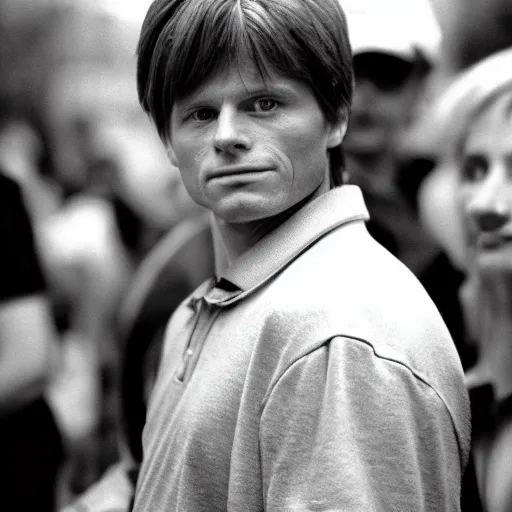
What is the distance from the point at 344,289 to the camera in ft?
3.93

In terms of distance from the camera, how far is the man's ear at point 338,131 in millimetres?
1408

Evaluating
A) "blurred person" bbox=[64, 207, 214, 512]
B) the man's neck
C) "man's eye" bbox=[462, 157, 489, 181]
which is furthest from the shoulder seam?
"blurred person" bbox=[64, 207, 214, 512]

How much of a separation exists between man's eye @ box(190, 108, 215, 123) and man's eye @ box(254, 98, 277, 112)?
0.08 metres

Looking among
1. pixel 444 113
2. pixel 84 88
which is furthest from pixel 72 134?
pixel 444 113

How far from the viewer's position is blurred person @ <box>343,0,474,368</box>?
7.15 ft

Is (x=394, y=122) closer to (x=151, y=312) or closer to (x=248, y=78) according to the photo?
(x=151, y=312)

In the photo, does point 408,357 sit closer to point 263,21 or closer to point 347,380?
point 347,380

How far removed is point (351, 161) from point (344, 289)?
1.23 metres

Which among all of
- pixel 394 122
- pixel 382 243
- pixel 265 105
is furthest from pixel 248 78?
pixel 394 122

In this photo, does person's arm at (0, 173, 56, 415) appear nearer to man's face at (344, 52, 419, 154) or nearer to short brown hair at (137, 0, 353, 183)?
man's face at (344, 52, 419, 154)

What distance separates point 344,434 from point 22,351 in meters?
1.64

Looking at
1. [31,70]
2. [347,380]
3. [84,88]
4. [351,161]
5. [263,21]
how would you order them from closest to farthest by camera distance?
[347,380] < [263,21] < [351,161] < [31,70] < [84,88]

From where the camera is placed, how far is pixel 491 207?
6.40 ft

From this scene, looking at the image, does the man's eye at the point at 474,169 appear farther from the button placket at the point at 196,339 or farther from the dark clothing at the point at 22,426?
the dark clothing at the point at 22,426
